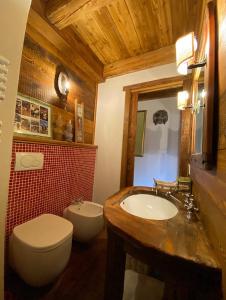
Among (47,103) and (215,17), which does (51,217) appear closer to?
(47,103)

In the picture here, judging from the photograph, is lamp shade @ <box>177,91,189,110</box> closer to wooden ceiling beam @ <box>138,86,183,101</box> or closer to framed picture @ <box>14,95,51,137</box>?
wooden ceiling beam @ <box>138,86,183,101</box>

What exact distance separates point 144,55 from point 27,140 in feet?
6.22

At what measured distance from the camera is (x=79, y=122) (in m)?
2.04

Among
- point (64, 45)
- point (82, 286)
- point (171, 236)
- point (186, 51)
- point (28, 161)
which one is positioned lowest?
point (82, 286)

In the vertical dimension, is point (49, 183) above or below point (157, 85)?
below

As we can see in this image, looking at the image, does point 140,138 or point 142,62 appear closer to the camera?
point 142,62

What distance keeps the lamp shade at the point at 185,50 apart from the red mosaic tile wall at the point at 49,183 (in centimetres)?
141

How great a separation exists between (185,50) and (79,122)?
143 centimetres

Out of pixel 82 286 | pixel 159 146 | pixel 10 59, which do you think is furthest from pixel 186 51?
pixel 159 146

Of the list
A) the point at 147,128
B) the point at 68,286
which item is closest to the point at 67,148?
the point at 68,286

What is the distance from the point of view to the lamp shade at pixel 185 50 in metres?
1.02

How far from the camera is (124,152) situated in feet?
7.05

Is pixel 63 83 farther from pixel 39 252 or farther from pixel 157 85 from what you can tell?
pixel 39 252

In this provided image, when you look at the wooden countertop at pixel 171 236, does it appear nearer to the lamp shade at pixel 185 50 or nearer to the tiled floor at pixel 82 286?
the tiled floor at pixel 82 286
